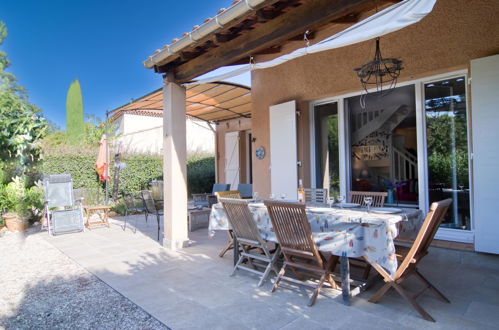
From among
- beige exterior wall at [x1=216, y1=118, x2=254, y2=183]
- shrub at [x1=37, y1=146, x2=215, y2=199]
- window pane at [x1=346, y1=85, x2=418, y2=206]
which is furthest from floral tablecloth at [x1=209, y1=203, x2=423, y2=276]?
shrub at [x1=37, y1=146, x2=215, y2=199]

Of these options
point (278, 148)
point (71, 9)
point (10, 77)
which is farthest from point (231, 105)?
point (10, 77)

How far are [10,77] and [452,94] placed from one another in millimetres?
21468

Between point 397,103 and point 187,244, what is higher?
point 397,103

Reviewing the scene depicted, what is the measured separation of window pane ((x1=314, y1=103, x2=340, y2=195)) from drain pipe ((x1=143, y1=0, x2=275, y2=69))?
2.98 meters

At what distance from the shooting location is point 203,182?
12.9 meters

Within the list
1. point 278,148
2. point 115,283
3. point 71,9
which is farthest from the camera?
point 71,9

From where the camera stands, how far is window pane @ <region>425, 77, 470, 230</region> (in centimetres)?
433

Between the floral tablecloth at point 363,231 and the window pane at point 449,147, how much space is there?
5.16 ft

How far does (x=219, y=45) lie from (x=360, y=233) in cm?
305

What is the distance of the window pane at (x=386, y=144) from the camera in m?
4.96

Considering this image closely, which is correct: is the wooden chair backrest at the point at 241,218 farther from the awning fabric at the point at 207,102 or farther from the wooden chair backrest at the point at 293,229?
the awning fabric at the point at 207,102

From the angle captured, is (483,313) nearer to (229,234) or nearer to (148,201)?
(229,234)

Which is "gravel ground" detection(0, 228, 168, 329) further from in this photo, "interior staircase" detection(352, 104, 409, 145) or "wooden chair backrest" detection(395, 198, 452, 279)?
"interior staircase" detection(352, 104, 409, 145)

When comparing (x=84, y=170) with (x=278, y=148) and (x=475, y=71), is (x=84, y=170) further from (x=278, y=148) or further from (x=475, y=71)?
(x=475, y=71)
